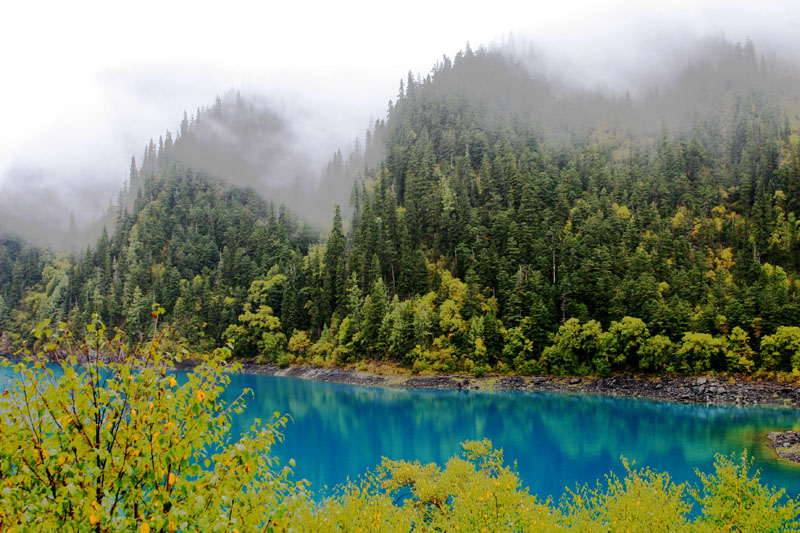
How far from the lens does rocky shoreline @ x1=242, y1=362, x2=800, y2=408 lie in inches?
2010

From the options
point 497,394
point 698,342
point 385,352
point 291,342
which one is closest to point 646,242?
point 698,342

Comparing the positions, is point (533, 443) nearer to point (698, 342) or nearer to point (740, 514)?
point (740, 514)

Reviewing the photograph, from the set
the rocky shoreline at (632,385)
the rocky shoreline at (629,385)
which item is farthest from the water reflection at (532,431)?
the rocky shoreline at (632,385)

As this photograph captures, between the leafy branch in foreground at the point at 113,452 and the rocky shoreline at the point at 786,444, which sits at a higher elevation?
the leafy branch in foreground at the point at 113,452

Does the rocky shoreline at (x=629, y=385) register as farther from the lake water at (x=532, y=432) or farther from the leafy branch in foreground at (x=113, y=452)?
the leafy branch in foreground at (x=113, y=452)

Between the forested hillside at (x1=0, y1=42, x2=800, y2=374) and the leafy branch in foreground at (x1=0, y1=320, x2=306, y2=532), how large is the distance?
63.4 meters

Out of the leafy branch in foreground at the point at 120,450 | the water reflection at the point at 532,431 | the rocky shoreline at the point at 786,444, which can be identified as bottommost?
the water reflection at the point at 532,431

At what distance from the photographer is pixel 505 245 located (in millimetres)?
80688

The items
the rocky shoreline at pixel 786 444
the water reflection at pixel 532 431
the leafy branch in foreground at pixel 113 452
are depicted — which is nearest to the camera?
the leafy branch in foreground at pixel 113 452

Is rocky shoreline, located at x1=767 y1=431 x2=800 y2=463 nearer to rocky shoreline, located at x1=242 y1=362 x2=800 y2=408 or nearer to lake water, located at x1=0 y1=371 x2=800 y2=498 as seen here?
lake water, located at x1=0 y1=371 x2=800 y2=498

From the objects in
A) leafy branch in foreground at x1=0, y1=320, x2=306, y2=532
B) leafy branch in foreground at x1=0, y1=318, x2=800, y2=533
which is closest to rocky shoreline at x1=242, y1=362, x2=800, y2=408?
leafy branch in foreground at x1=0, y1=318, x2=800, y2=533

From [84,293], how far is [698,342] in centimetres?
13617

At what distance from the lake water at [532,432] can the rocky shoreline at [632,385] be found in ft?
6.56

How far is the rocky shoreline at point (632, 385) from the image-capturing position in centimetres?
5105
